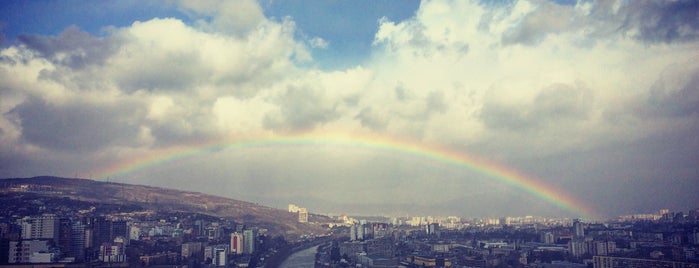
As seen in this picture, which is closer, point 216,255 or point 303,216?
point 216,255

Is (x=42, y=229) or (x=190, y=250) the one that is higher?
(x=42, y=229)

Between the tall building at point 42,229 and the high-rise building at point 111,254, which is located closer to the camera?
the high-rise building at point 111,254

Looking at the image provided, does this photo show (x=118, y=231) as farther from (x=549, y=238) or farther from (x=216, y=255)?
(x=549, y=238)

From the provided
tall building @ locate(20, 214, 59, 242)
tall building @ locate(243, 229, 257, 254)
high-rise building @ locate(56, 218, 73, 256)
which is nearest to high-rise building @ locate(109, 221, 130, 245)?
high-rise building @ locate(56, 218, 73, 256)

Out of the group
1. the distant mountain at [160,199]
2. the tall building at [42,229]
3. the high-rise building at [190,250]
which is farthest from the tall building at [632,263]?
the distant mountain at [160,199]

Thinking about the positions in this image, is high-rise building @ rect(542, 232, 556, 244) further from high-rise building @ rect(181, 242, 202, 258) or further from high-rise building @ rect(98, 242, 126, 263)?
high-rise building @ rect(98, 242, 126, 263)

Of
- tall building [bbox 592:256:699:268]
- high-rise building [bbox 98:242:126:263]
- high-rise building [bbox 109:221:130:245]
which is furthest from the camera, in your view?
high-rise building [bbox 109:221:130:245]

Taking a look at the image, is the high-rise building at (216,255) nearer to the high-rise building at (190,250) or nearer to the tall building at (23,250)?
the high-rise building at (190,250)

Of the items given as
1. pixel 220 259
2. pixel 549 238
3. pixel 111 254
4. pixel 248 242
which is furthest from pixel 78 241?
pixel 549 238
